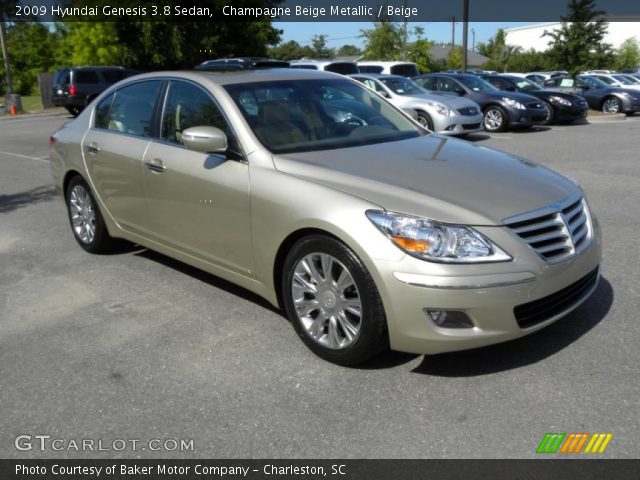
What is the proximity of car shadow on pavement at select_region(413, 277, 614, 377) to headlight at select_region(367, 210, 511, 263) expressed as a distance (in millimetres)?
712

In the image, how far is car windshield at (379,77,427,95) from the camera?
1537 centimetres

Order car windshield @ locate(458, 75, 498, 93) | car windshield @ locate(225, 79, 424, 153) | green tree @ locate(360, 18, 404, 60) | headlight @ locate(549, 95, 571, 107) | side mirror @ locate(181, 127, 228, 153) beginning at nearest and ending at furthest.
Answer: side mirror @ locate(181, 127, 228, 153) → car windshield @ locate(225, 79, 424, 153) → car windshield @ locate(458, 75, 498, 93) → headlight @ locate(549, 95, 571, 107) → green tree @ locate(360, 18, 404, 60)

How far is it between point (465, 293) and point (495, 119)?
46.1 feet

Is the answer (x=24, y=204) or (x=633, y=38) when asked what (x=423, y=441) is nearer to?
(x=24, y=204)

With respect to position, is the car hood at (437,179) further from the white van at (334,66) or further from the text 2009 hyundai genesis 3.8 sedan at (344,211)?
the white van at (334,66)

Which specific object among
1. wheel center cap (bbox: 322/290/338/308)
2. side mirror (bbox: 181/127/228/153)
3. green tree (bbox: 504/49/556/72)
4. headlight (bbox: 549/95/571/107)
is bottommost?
wheel center cap (bbox: 322/290/338/308)

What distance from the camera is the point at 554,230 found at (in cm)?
352

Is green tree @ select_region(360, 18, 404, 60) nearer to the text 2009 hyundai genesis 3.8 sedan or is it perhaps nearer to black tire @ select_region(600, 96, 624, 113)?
black tire @ select_region(600, 96, 624, 113)

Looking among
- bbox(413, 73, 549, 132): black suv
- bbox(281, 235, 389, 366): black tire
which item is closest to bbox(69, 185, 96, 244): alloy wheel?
bbox(281, 235, 389, 366): black tire

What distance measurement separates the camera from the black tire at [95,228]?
18.8 feet

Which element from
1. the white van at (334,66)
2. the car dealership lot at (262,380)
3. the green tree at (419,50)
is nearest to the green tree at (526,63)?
the green tree at (419,50)

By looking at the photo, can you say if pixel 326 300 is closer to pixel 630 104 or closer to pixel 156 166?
pixel 156 166

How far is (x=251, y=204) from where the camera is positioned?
13.0 ft

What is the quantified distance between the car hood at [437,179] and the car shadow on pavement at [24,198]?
573 cm
